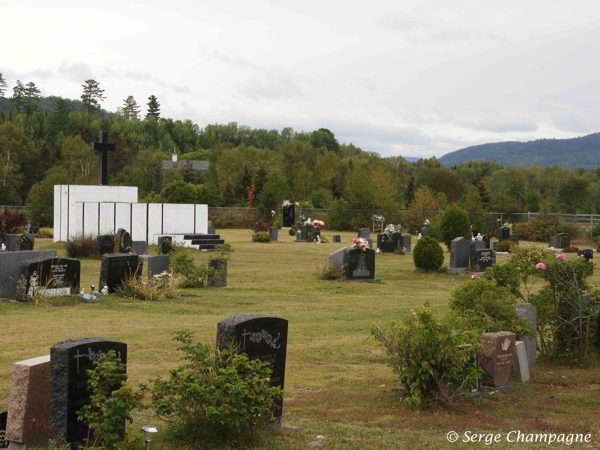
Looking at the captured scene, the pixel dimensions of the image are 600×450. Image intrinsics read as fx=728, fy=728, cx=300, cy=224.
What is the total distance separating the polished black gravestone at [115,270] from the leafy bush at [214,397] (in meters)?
12.1

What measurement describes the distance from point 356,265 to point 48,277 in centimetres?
979

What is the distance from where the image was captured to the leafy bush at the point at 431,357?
8281 mm

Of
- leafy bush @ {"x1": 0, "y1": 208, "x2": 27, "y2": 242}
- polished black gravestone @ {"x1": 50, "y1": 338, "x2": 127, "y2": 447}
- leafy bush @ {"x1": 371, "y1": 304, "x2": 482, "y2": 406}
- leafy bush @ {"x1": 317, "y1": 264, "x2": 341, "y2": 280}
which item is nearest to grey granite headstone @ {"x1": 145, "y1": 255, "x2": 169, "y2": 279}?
leafy bush @ {"x1": 317, "y1": 264, "x2": 341, "y2": 280}

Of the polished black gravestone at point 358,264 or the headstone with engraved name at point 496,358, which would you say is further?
the polished black gravestone at point 358,264

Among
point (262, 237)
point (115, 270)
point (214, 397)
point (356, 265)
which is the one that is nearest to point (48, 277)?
point (115, 270)

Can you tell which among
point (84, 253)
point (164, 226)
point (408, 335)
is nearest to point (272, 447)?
point (408, 335)

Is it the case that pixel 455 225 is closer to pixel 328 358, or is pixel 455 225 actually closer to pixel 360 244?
pixel 360 244

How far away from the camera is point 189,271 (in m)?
20.3

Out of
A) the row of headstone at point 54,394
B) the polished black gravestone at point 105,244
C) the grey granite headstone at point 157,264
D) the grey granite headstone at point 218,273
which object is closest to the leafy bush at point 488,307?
the row of headstone at point 54,394

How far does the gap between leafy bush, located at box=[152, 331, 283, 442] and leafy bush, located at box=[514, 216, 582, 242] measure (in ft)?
143

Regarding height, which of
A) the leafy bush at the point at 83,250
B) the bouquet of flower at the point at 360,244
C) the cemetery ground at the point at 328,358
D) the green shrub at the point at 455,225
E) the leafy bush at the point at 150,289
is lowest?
the cemetery ground at the point at 328,358

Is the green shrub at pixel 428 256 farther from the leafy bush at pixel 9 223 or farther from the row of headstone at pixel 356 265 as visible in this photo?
the leafy bush at pixel 9 223

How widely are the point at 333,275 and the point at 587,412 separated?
→ 1520 cm

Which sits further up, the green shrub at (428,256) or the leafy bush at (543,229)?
the leafy bush at (543,229)
